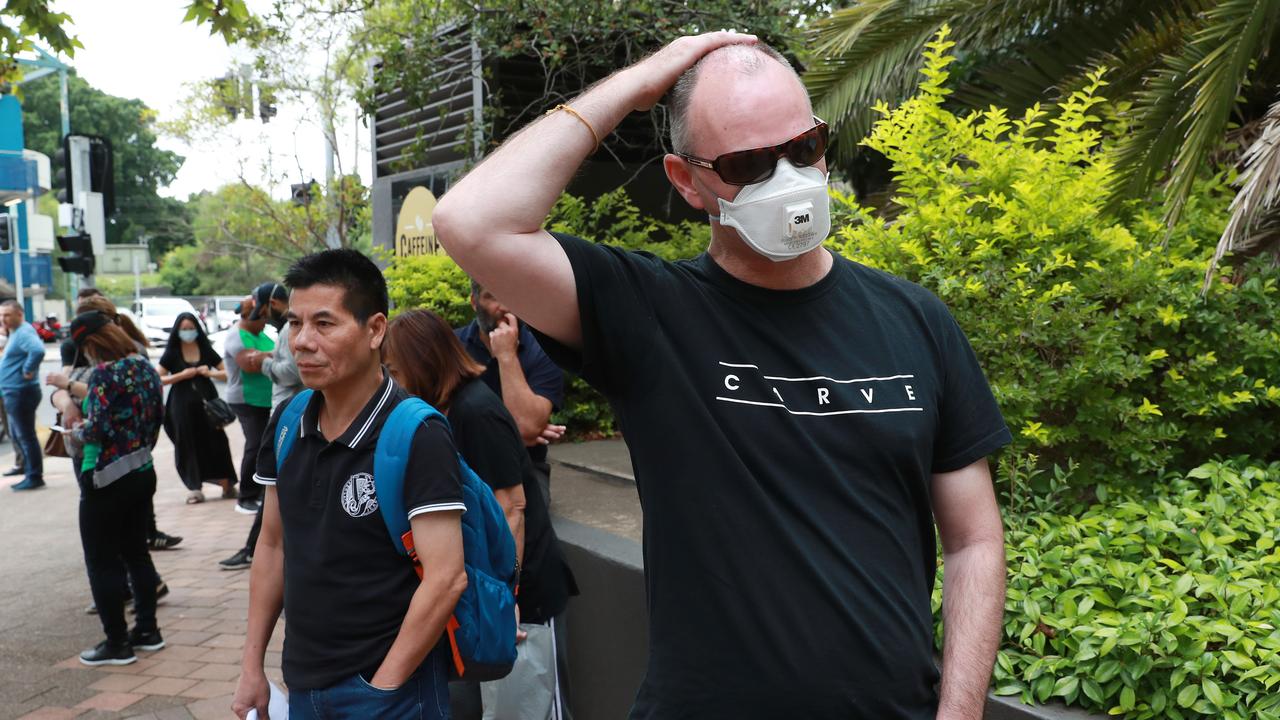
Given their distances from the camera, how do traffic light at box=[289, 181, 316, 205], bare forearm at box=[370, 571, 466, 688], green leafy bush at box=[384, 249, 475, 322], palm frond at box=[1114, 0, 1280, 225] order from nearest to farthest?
bare forearm at box=[370, 571, 466, 688] < palm frond at box=[1114, 0, 1280, 225] < green leafy bush at box=[384, 249, 475, 322] < traffic light at box=[289, 181, 316, 205]

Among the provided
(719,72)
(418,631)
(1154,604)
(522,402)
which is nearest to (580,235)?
(522,402)

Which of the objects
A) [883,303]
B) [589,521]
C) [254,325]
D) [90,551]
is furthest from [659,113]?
[883,303]

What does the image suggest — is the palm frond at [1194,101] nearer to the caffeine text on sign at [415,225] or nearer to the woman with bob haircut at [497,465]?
the woman with bob haircut at [497,465]

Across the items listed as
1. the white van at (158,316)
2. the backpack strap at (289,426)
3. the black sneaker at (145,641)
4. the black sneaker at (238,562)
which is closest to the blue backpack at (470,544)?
the backpack strap at (289,426)

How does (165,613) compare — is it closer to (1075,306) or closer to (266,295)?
(266,295)

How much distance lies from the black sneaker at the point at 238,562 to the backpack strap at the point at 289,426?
5.04 meters

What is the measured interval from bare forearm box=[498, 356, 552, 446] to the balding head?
2.41 m

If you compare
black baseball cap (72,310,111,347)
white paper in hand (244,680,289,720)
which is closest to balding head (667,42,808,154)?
white paper in hand (244,680,289,720)

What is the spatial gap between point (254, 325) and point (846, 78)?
521cm

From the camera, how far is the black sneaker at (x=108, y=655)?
19.1 ft

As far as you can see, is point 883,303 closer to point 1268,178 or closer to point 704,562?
point 704,562

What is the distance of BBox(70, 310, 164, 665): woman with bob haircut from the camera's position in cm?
573

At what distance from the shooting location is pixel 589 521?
17.6ft

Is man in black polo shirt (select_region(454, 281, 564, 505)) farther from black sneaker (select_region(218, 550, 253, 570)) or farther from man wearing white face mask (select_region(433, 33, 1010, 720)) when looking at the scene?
black sneaker (select_region(218, 550, 253, 570))
